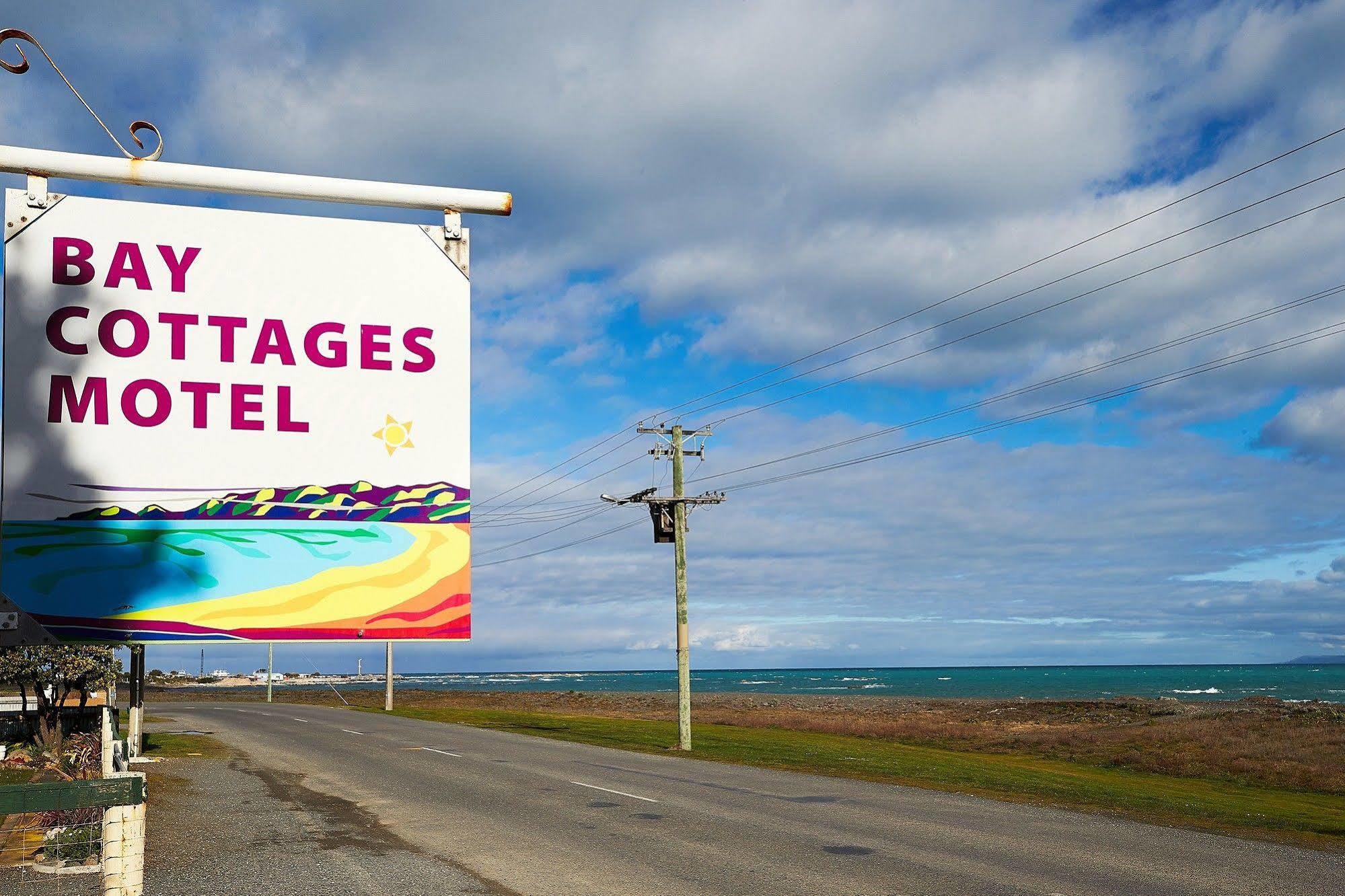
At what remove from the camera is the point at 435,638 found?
2746mm

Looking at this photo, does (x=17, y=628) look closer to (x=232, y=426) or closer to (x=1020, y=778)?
(x=232, y=426)

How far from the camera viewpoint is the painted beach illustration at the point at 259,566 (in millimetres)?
2543

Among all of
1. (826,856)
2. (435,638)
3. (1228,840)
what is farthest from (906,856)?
(435,638)

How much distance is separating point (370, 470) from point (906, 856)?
14.5 m

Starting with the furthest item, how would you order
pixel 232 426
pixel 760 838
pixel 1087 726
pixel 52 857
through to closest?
pixel 1087 726
pixel 760 838
pixel 52 857
pixel 232 426

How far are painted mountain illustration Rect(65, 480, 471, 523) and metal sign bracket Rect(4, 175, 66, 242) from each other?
2.41 feet

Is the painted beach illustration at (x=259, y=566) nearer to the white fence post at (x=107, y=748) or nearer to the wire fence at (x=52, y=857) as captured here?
the white fence post at (x=107, y=748)

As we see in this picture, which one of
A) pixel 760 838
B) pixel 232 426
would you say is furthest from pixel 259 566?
pixel 760 838

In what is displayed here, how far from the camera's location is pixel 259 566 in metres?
2.67

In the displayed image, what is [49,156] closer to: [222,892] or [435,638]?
[435,638]

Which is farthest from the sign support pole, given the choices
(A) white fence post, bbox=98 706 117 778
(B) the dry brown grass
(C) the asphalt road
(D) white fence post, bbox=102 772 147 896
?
(B) the dry brown grass

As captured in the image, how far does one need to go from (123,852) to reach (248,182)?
236 cm

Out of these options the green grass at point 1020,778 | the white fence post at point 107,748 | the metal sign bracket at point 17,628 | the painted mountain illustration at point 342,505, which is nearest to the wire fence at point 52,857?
the white fence post at point 107,748

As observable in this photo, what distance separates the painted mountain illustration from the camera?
2639mm
